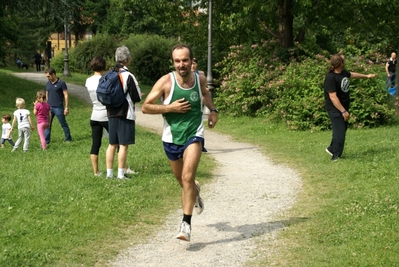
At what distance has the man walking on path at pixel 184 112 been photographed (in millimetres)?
6547

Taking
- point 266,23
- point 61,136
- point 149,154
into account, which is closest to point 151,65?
point 266,23

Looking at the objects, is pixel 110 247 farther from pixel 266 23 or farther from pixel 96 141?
pixel 266 23

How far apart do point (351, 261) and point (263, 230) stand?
1.50m

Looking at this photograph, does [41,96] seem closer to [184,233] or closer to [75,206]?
[75,206]

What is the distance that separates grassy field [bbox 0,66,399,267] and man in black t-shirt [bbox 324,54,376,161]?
38 centimetres

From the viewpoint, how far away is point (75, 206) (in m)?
8.13

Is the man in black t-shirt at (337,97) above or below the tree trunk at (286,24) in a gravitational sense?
below

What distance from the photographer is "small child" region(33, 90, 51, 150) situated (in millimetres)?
14141

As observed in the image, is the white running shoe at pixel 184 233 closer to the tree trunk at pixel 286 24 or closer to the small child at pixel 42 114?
the small child at pixel 42 114

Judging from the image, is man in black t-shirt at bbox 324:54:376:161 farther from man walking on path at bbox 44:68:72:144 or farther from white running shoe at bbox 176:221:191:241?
man walking on path at bbox 44:68:72:144

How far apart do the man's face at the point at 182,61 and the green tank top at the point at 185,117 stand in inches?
5.6

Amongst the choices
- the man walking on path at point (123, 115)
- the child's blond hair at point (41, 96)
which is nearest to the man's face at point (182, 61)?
the man walking on path at point (123, 115)

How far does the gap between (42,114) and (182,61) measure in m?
8.31

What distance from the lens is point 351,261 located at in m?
5.95
